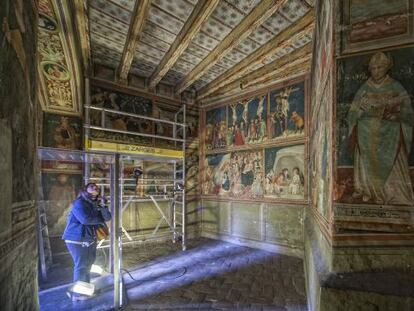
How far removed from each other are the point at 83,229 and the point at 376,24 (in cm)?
471

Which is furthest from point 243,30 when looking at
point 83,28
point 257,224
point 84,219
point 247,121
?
point 257,224

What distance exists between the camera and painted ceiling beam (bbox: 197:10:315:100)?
175 inches

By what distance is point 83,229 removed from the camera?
3707 millimetres

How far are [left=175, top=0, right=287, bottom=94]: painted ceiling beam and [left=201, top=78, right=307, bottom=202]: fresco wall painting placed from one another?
2.21 metres

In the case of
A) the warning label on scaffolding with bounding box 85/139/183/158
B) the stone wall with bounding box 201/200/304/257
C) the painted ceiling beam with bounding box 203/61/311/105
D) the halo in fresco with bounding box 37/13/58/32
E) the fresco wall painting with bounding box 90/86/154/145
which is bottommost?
the stone wall with bounding box 201/200/304/257

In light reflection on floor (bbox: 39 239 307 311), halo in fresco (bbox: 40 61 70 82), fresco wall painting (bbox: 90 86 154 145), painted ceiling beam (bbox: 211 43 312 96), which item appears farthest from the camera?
fresco wall painting (bbox: 90 86 154 145)

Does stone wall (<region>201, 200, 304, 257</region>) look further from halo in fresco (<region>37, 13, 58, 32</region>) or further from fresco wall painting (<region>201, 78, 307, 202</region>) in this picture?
halo in fresco (<region>37, 13, 58, 32</region>)

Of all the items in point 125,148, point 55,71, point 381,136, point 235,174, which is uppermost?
point 55,71

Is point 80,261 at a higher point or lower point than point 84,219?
lower

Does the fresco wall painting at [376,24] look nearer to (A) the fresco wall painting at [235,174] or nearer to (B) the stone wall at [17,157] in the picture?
(B) the stone wall at [17,157]

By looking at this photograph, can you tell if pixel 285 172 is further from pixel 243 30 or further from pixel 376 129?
pixel 376 129

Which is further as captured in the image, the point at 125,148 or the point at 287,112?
the point at 287,112

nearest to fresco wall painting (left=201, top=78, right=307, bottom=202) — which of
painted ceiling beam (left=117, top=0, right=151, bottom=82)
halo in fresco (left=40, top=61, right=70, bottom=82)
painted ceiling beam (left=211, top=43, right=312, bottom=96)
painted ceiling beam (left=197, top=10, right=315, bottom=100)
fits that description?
painted ceiling beam (left=211, top=43, right=312, bottom=96)

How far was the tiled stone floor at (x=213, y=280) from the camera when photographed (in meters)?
3.68
